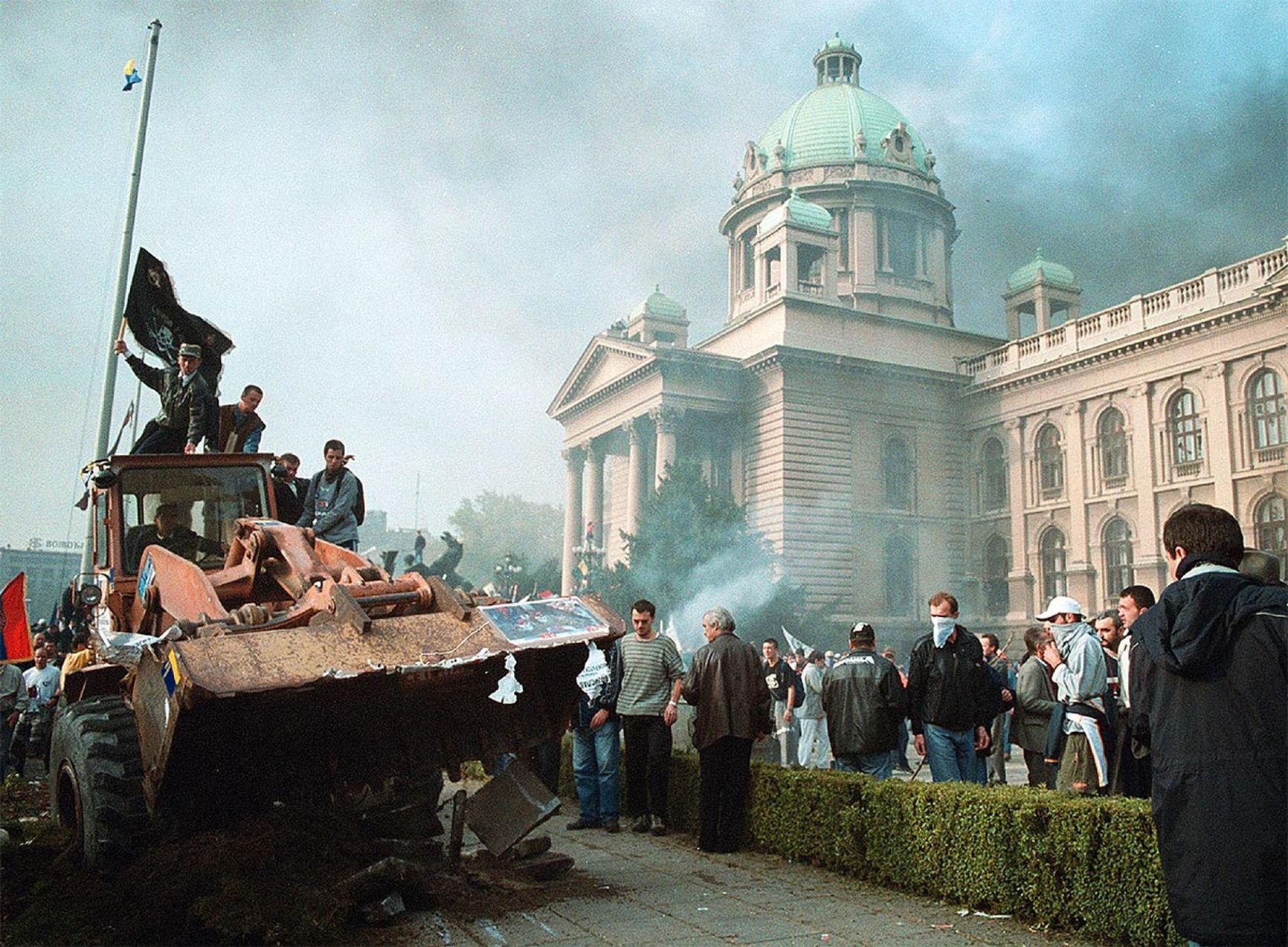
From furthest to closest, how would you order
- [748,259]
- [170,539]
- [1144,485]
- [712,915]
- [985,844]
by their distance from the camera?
[748,259] < [1144,485] < [170,539] < [985,844] < [712,915]

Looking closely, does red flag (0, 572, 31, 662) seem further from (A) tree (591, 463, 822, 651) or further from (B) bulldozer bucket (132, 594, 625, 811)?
(A) tree (591, 463, 822, 651)

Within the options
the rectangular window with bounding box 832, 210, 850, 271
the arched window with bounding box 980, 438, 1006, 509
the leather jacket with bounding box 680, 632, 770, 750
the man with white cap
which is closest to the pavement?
the leather jacket with bounding box 680, 632, 770, 750

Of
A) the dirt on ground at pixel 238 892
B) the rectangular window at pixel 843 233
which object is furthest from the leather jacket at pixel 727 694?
the rectangular window at pixel 843 233

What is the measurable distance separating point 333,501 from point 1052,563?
40063mm

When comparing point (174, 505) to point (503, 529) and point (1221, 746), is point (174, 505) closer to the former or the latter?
point (1221, 746)

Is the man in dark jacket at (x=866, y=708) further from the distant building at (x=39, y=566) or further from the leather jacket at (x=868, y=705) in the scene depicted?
the distant building at (x=39, y=566)

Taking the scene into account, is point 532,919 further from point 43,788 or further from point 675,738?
point 43,788

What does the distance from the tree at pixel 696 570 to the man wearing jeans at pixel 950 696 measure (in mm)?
29826

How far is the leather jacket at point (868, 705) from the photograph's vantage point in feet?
26.5

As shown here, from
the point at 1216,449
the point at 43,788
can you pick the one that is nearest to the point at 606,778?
the point at 43,788

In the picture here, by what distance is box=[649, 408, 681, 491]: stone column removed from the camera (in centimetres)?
4544

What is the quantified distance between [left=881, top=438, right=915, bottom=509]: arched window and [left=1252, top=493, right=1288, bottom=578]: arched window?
589 inches

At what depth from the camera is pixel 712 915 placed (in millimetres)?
5984

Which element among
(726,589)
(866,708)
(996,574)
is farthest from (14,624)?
(996,574)
